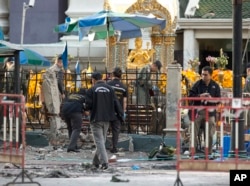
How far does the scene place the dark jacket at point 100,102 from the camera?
17328mm

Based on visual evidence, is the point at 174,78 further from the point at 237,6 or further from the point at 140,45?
the point at 140,45

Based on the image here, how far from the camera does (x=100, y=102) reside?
1741cm

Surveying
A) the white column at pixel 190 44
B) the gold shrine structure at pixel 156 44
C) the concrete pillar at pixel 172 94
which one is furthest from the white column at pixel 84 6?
the concrete pillar at pixel 172 94

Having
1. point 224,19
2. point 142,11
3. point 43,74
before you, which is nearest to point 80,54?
point 142,11

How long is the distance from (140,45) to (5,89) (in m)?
6.58

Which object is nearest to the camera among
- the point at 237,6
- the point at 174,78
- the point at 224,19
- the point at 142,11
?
the point at 237,6

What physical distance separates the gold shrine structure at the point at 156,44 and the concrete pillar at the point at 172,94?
662cm

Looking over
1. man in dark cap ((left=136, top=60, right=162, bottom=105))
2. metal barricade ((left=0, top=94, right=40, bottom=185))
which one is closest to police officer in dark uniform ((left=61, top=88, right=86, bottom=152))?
man in dark cap ((left=136, top=60, right=162, bottom=105))

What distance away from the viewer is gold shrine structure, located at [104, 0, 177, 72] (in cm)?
2709

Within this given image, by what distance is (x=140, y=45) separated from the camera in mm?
27375

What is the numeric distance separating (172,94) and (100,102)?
339 cm

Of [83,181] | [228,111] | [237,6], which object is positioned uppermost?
[237,6]

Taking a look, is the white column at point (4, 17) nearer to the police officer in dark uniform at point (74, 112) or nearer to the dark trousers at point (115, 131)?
the police officer in dark uniform at point (74, 112)

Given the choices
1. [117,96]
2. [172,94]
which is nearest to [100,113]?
[117,96]
